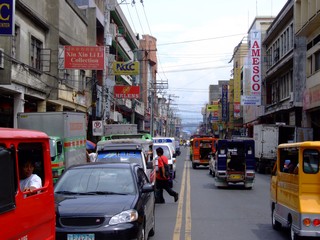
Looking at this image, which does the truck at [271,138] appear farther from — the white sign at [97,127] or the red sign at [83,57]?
the red sign at [83,57]

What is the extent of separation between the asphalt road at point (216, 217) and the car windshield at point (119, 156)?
5.64ft

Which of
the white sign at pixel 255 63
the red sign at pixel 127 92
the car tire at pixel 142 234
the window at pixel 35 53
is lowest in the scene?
the car tire at pixel 142 234

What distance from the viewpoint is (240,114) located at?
77625 millimetres

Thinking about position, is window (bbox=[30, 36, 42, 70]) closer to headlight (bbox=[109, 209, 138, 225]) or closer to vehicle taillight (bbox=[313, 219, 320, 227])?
headlight (bbox=[109, 209, 138, 225])

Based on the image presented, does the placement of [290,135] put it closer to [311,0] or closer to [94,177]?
[311,0]

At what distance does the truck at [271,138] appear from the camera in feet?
114

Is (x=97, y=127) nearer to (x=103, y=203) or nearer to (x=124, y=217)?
(x=103, y=203)

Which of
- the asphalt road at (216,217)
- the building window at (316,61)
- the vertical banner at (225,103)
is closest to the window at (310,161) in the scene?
the asphalt road at (216,217)

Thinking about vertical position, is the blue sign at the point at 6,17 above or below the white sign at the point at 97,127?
above

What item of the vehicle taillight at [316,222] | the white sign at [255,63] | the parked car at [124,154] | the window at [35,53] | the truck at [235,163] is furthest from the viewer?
the white sign at [255,63]

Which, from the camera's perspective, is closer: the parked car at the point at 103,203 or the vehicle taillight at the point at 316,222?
the parked car at the point at 103,203

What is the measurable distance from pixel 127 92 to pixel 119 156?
28.1 m

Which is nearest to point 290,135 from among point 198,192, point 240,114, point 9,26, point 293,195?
point 198,192

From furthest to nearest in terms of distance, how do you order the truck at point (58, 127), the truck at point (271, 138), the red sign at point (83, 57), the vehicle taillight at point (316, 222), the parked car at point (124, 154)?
the truck at point (271, 138)
the red sign at point (83, 57)
the truck at point (58, 127)
the parked car at point (124, 154)
the vehicle taillight at point (316, 222)
